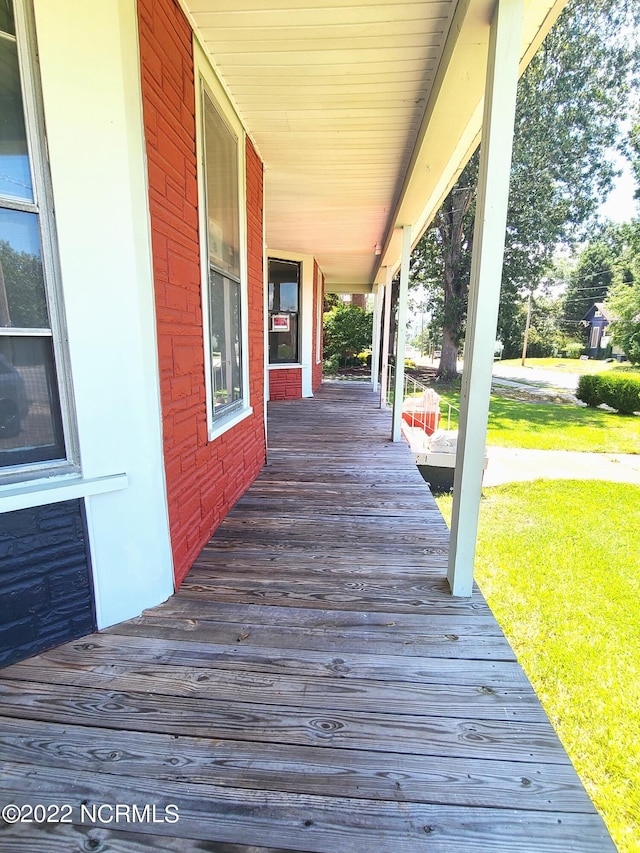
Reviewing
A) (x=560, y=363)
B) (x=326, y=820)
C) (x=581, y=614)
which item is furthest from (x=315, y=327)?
(x=560, y=363)

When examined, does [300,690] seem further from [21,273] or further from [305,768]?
[21,273]

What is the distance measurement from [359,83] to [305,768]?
3208mm

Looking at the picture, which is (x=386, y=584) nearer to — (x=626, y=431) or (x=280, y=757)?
(x=280, y=757)

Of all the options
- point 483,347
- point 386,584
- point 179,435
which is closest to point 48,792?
point 179,435

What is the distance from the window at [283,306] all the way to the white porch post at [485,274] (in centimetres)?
612

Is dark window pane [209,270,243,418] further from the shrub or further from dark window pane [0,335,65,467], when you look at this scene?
the shrub

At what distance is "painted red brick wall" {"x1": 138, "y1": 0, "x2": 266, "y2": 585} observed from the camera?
176cm

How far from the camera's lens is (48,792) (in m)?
1.15

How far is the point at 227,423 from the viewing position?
287 cm

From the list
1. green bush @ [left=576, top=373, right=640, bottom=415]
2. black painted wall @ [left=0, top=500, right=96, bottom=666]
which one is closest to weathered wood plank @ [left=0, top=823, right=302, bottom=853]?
black painted wall @ [left=0, top=500, right=96, bottom=666]

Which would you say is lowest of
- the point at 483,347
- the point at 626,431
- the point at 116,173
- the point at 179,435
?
the point at 626,431

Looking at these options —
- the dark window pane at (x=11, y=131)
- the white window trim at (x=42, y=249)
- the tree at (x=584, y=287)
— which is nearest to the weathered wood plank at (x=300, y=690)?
the white window trim at (x=42, y=249)

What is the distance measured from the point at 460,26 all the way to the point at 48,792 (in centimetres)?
303

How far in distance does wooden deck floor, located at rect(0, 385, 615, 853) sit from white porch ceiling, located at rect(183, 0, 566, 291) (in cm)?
256
